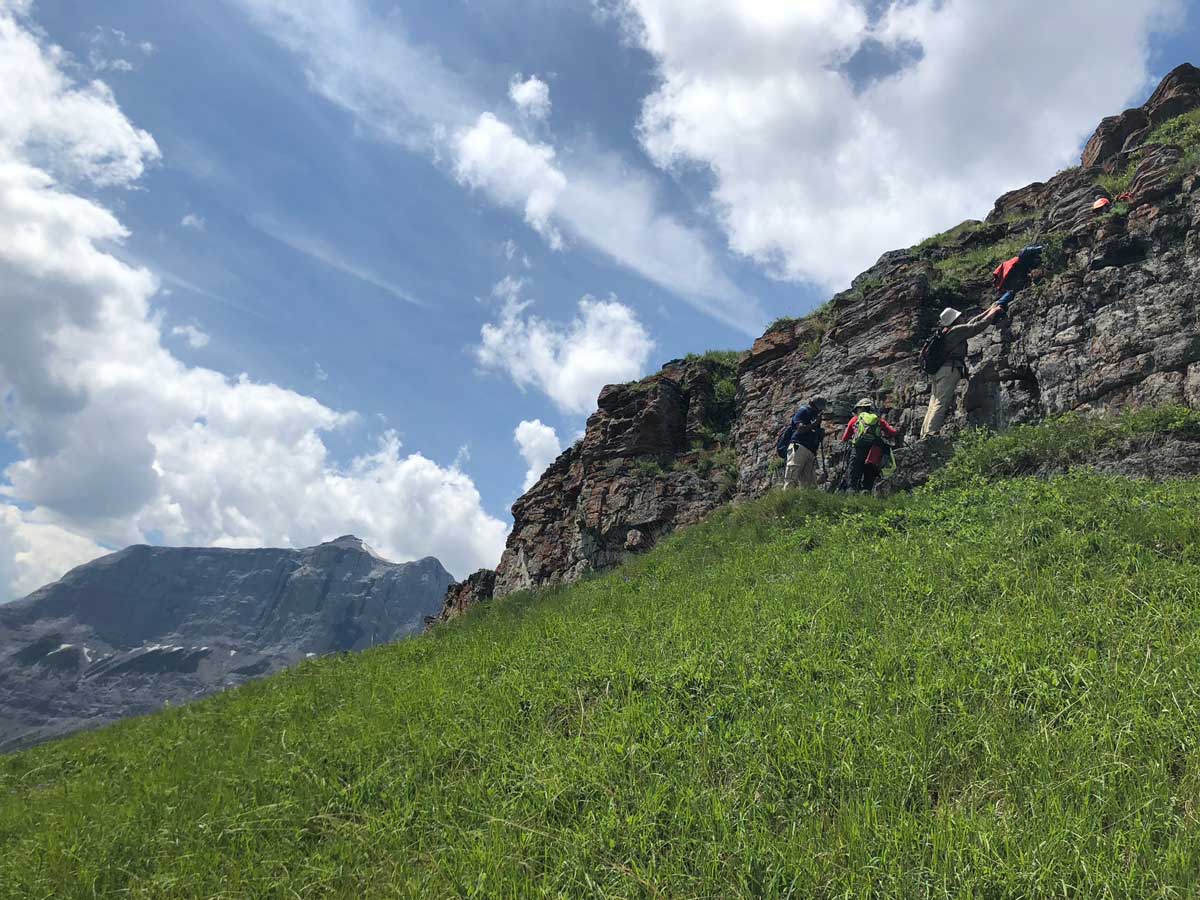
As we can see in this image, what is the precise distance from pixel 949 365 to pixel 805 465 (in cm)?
376

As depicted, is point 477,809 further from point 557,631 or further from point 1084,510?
point 1084,510

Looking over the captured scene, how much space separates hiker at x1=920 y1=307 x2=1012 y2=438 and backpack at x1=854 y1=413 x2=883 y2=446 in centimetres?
163

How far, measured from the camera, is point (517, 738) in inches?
186

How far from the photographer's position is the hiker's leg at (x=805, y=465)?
14492mm

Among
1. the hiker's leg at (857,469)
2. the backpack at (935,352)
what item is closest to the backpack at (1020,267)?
the backpack at (935,352)

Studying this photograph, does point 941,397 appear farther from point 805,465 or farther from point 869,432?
point 805,465

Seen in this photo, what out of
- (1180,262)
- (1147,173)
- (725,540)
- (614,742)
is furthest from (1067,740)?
(1147,173)

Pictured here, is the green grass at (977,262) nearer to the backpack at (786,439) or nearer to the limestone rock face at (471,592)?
the backpack at (786,439)

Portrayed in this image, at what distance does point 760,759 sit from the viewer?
12.0 feet

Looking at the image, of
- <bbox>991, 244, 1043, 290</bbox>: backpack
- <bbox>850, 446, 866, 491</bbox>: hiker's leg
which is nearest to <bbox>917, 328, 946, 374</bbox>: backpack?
<bbox>991, 244, 1043, 290</bbox>: backpack

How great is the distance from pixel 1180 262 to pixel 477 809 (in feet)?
49.3

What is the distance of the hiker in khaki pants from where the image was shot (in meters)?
13.8

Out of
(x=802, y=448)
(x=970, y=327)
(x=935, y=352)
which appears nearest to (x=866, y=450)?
(x=802, y=448)

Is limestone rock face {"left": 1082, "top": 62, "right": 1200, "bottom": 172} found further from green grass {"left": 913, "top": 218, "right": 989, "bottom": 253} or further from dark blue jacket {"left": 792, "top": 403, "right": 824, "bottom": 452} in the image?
dark blue jacket {"left": 792, "top": 403, "right": 824, "bottom": 452}
